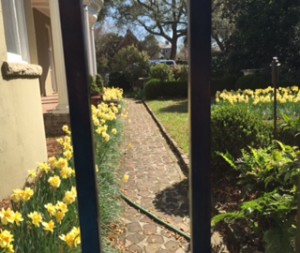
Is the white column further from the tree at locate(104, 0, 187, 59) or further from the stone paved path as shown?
the tree at locate(104, 0, 187, 59)

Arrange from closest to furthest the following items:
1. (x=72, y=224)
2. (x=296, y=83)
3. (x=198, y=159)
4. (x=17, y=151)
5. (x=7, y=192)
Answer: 1. (x=198, y=159)
2. (x=72, y=224)
3. (x=7, y=192)
4. (x=17, y=151)
5. (x=296, y=83)

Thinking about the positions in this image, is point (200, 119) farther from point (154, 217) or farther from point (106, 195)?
point (154, 217)

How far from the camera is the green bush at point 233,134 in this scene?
4.05m

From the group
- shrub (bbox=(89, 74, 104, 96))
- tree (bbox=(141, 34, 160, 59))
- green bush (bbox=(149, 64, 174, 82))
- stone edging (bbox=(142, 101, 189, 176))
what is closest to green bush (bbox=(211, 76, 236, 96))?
green bush (bbox=(149, 64, 174, 82))

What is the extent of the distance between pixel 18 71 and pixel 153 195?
2165mm

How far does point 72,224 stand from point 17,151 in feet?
4.69

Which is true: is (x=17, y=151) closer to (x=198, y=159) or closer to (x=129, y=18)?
(x=198, y=159)

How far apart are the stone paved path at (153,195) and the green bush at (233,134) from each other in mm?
648

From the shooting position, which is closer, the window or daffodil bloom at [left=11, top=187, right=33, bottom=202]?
daffodil bloom at [left=11, top=187, right=33, bottom=202]

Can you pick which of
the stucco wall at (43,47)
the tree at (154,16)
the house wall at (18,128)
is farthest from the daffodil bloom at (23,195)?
the tree at (154,16)

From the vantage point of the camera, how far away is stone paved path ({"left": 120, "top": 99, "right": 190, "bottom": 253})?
309 cm

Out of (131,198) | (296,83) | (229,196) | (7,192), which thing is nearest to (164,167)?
(131,198)

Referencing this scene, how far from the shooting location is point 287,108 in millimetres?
5828

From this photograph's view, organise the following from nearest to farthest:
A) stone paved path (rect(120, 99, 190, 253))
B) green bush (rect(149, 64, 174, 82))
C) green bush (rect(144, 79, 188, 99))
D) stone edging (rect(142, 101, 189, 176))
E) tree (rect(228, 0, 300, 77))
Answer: stone paved path (rect(120, 99, 190, 253)) < stone edging (rect(142, 101, 189, 176)) < tree (rect(228, 0, 300, 77)) < green bush (rect(144, 79, 188, 99)) < green bush (rect(149, 64, 174, 82))
